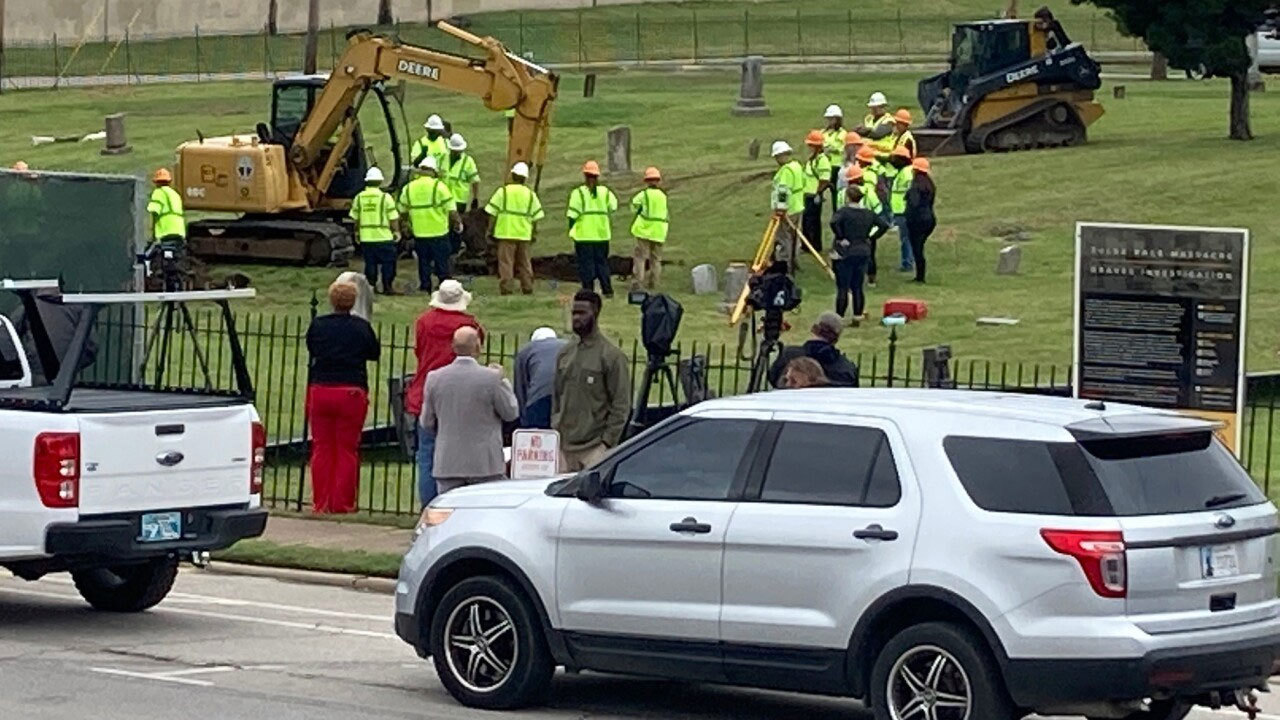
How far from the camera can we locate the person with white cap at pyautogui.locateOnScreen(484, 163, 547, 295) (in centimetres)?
3328

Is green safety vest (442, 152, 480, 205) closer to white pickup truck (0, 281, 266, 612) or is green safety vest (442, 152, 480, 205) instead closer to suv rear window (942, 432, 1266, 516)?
white pickup truck (0, 281, 266, 612)

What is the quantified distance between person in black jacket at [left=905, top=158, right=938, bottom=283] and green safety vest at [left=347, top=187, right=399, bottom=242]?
663 centimetres

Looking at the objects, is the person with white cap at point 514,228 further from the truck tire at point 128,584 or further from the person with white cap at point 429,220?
the truck tire at point 128,584

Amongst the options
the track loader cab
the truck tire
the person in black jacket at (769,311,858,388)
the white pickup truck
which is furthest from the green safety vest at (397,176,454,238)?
the truck tire

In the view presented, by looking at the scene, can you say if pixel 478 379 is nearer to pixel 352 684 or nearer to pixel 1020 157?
pixel 352 684

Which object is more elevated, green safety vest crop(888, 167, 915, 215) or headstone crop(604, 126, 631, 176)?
headstone crop(604, 126, 631, 176)

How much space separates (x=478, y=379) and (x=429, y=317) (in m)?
2.13

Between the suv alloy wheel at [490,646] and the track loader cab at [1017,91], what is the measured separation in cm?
3130

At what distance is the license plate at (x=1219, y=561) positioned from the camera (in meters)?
11.3

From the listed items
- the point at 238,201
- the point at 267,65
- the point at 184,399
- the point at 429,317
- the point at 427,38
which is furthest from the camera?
the point at 427,38

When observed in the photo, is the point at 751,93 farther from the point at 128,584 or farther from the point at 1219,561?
the point at 1219,561

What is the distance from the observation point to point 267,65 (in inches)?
3157

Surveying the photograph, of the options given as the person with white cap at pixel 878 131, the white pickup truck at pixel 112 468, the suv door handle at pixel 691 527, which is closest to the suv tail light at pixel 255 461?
the white pickup truck at pixel 112 468

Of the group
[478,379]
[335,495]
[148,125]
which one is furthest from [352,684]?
[148,125]
